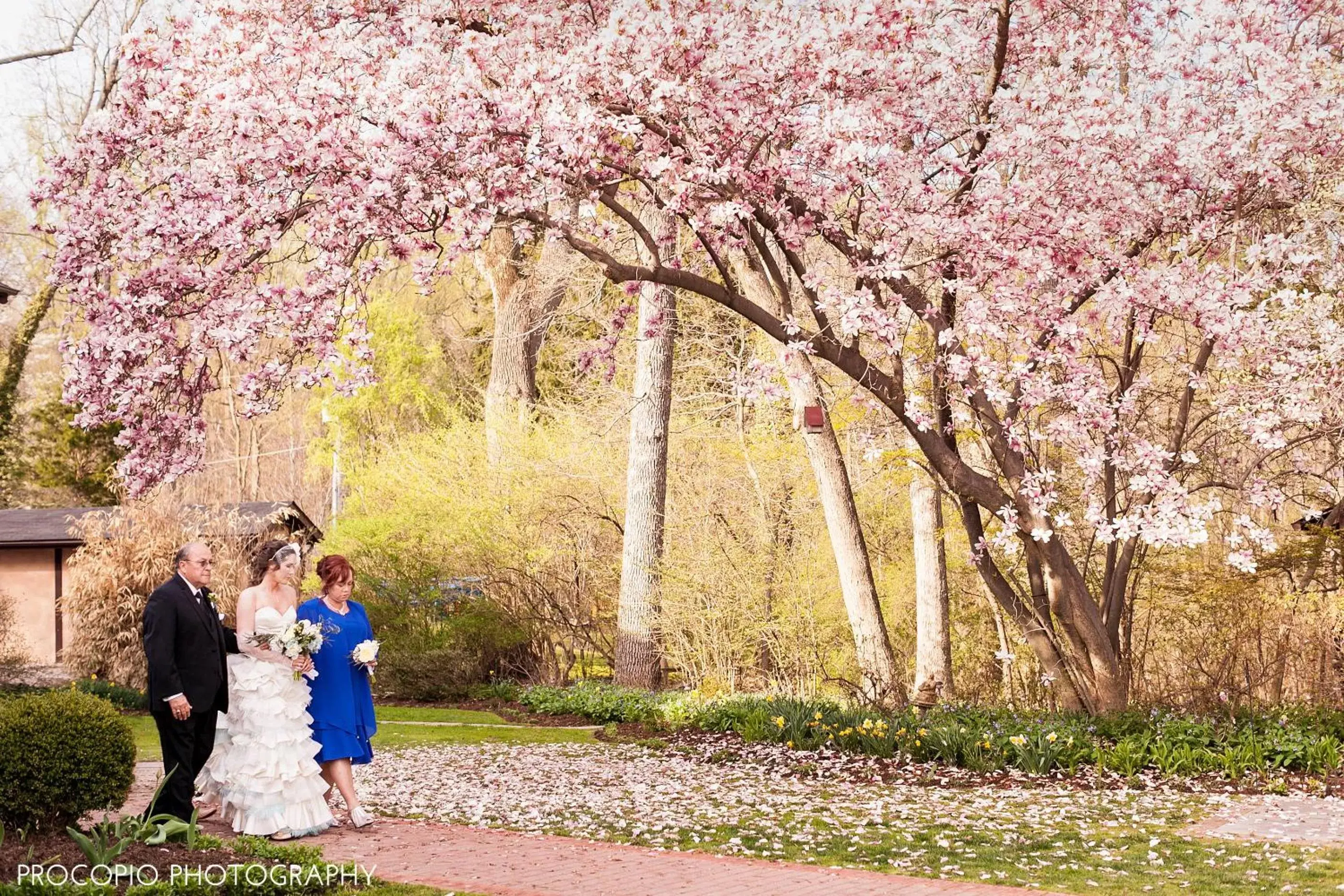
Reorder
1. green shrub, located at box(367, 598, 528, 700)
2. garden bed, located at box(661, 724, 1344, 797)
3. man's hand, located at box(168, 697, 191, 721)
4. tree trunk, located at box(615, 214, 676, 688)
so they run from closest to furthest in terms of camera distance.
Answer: man's hand, located at box(168, 697, 191, 721), garden bed, located at box(661, 724, 1344, 797), tree trunk, located at box(615, 214, 676, 688), green shrub, located at box(367, 598, 528, 700)

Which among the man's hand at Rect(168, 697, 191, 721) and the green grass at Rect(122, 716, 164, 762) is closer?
the man's hand at Rect(168, 697, 191, 721)

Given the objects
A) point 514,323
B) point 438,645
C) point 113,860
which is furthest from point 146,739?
point 514,323

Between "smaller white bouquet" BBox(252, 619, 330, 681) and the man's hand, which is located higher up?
"smaller white bouquet" BBox(252, 619, 330, 681)

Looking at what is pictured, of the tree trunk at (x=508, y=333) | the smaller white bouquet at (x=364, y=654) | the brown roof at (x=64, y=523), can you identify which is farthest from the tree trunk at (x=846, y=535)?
the brown roof at (x=64, y=523)

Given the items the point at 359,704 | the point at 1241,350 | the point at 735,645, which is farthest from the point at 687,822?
the point at 735,645

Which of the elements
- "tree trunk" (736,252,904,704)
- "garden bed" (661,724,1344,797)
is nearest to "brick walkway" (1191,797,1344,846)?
"garden bed" (661,724,1344,797)

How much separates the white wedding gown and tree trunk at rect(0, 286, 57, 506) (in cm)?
2158

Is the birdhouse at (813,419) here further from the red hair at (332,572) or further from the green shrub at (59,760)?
the green shrub at (59,760)

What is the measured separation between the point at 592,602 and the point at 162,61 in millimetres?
12212

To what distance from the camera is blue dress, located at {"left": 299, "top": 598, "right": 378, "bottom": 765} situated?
25.6 feet

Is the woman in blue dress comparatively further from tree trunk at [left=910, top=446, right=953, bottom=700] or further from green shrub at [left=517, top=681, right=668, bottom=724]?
tree trunk at [left=910, top=446, right=953, bottom=700]

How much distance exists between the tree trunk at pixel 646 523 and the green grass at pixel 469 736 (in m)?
2.20

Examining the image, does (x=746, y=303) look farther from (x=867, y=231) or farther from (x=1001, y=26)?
(x=1001, y=26)

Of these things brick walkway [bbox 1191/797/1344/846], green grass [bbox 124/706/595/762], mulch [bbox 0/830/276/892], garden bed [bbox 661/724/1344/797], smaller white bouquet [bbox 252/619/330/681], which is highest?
smaller white bouquet [bbox 252/619/330/681]
